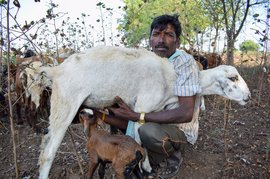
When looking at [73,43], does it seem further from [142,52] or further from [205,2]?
[142,52]

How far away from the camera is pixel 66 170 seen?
3424mm

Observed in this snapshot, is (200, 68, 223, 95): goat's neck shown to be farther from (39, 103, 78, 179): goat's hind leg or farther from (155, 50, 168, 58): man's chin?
(39, 103, 78, 179): goat's hind leg

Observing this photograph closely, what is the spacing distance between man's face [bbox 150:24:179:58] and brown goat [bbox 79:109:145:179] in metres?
0.88

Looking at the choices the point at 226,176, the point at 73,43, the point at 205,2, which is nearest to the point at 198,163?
the point at 226,176

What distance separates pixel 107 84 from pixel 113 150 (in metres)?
0.60

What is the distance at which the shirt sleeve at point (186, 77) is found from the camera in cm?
274

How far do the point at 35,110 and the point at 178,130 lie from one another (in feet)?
10.6

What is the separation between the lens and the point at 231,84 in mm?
2873

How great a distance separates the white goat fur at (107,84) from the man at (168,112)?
90 mm

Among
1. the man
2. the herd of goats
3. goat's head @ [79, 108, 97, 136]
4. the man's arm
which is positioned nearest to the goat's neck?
the herd of goats

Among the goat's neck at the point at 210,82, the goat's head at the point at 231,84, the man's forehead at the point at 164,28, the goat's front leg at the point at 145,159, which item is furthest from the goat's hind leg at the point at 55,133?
the goat's head at the point at 231,84

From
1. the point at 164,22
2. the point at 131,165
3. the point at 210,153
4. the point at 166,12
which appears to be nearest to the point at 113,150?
the point at 131,165

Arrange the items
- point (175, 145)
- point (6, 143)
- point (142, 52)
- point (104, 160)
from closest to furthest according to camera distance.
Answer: point (104, 160), point (142, 52), point (175, 145), point (6, 143)

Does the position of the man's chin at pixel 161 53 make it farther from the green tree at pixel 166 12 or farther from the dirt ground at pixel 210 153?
the green tree at pixel 166 12
